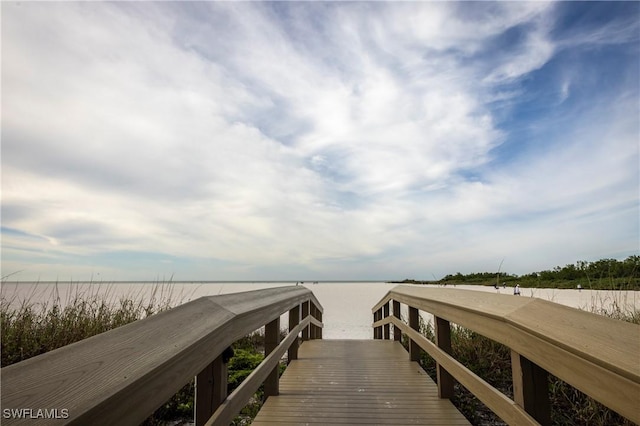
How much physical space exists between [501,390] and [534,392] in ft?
10.0

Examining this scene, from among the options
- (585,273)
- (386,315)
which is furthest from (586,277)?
(386,315)

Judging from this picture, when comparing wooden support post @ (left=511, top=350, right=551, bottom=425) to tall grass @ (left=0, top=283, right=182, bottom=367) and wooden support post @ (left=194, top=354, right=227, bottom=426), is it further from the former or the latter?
tall grass @ (left=0, top=283, right=182, bottom=367)

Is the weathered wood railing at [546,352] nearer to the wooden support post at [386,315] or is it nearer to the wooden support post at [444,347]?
the wooden support post at [444,347]

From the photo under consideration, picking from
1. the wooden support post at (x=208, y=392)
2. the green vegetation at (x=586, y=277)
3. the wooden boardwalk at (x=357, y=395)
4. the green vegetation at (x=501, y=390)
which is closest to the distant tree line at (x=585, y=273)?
the green vegetation at (x=586, y=277)

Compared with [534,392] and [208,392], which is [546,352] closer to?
[534,392]

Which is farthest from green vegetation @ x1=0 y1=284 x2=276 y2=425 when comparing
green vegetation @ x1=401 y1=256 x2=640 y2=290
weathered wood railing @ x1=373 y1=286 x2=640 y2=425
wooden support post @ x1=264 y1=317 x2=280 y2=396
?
green vegetation @ x1=401 y1=256 x2=640 y2=290

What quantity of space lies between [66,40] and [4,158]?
2.35 m

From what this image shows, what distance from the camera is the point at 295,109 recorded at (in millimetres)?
9812

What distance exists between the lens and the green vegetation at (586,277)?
5973 mm

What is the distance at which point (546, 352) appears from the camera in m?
1.32

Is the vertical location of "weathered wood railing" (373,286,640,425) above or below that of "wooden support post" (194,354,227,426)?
above

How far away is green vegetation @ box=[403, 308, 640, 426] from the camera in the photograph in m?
3.13

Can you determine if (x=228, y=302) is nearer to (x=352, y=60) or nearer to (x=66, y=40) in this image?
(x=66, y=40)

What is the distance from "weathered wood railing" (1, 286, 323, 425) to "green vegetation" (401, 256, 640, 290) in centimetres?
567
